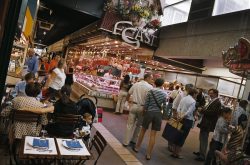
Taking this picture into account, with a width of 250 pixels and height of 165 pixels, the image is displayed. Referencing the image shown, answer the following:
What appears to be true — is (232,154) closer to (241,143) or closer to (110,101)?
(241,143)

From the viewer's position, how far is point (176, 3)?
1325cm

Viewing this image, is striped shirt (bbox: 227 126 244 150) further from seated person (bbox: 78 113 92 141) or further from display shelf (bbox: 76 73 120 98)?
display shelf (bbox: 76 73 120 98)

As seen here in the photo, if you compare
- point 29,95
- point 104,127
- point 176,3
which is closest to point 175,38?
point 176,3

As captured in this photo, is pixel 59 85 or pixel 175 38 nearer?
pixel 59 85

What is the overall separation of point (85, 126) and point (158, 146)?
10.5 ft

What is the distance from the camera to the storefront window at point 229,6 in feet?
28.9

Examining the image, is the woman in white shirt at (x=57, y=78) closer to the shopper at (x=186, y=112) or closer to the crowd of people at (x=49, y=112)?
the crowd of people at (x=49, y=112)

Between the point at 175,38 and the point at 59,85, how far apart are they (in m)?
6.31

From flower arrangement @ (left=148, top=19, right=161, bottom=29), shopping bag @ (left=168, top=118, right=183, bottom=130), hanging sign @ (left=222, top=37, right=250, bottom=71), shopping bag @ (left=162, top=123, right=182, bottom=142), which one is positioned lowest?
shopping bag @ (left=162, top=123, right=182, bottom=142)

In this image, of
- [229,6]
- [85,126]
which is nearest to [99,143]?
[85,126]

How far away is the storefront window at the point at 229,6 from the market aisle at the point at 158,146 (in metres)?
4.68

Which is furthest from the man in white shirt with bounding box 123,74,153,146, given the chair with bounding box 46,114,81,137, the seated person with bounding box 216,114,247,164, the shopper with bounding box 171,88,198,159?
the chair with bounding box 46,114,81,137

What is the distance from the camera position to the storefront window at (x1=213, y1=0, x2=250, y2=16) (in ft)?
28.9

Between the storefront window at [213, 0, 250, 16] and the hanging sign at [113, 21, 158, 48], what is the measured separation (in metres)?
3.46
